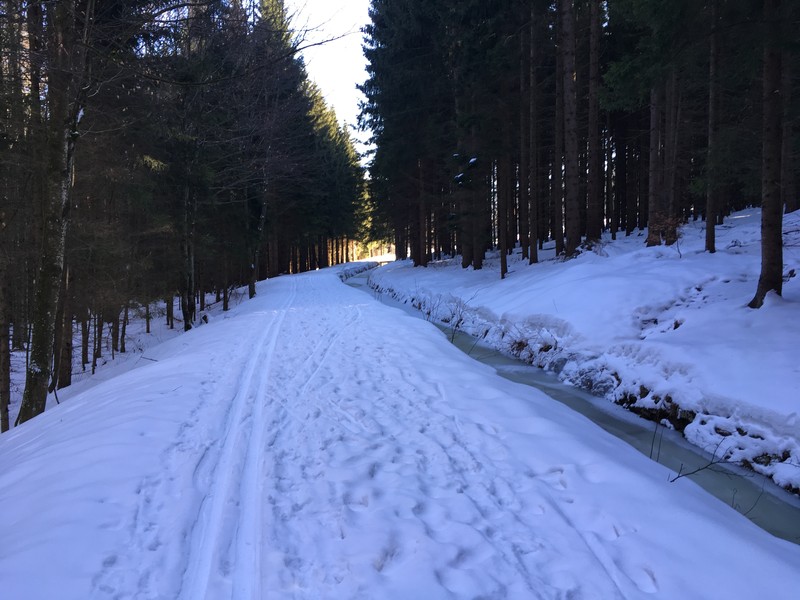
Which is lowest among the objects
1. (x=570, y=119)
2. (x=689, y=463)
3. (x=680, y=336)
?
(x=689, y=463)

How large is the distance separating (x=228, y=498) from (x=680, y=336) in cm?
672

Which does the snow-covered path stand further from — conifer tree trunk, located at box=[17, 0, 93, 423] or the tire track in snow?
conifer tree trunk, located at box=[17, 0, 93, 423]

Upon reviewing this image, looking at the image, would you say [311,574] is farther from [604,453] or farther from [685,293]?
[685,293]

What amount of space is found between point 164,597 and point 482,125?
16979mm

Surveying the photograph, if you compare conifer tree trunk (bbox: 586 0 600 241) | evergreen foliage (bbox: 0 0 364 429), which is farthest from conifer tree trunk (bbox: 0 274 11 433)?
conifer tree trunk (bbox: 586 0 600 241)

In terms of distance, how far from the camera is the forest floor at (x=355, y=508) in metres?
2.50

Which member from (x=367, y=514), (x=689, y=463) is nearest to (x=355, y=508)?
(x=367, y=514)

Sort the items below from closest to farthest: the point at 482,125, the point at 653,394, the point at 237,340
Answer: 1. the point at 653,394
2. the point at 237,340
3. the point at 482,125

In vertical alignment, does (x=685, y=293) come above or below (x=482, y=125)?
below

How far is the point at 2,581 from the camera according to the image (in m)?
2.33

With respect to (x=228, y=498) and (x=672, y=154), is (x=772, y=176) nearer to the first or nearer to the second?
(x=228, y=498)

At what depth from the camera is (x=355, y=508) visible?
321 centimetres

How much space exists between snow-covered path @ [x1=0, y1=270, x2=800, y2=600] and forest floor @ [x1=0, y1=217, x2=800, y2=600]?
1cm

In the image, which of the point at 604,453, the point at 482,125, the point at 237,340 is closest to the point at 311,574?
the point at 604,453
